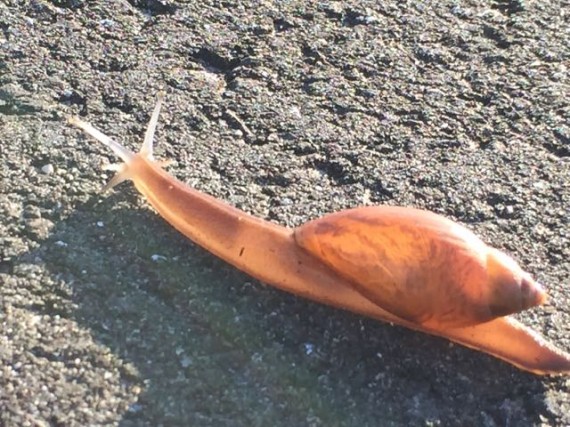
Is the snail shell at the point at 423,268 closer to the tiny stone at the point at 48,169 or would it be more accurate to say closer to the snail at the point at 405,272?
the snail at the point at 405,272

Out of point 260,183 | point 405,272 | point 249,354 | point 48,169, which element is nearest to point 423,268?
point 405,272

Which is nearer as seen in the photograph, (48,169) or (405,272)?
(405,272)

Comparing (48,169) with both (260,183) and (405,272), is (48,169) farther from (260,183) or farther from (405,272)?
(405,272)

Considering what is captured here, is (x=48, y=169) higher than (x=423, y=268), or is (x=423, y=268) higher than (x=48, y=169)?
(x=423, y=268)

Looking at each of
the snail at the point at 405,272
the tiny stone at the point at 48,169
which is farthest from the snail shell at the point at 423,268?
the tiny stone at the point at 48,169
